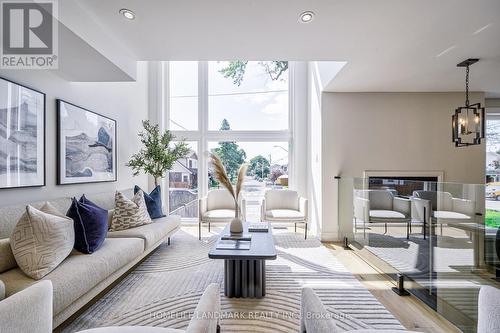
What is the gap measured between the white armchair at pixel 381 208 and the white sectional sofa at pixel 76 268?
279 centimetres

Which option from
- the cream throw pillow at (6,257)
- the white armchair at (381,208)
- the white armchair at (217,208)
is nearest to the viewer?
the cream throw pillow at (6,257)

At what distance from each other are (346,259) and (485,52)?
2.83m

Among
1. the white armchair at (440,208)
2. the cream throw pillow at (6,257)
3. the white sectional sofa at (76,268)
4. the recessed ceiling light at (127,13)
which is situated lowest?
the white sectional sofa at (76,268)

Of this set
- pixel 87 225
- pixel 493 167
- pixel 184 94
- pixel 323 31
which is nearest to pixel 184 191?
pixel 184 94

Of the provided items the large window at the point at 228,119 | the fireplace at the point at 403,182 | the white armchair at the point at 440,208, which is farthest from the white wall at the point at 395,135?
the white armchair at the point at 440,208

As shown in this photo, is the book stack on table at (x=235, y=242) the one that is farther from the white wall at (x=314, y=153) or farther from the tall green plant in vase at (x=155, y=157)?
the tall green plant in vase at (x=155, y=157)

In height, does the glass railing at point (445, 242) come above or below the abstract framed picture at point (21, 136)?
below

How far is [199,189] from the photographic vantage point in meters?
5.30

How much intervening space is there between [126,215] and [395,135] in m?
4.24

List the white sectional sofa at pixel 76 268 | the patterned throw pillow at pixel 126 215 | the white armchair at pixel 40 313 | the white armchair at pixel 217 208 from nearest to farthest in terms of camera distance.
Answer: the white armchair at pixel 40 313
the white sectional sofa at pixel 76 268
the patterned throw pillow at pixel 126 215
the white armchair at pixel 217 208

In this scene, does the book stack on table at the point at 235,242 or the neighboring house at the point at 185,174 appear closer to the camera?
the book stack on table at the point at 235,242

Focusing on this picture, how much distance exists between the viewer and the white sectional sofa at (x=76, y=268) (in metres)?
1.61

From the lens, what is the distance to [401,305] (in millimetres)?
2246

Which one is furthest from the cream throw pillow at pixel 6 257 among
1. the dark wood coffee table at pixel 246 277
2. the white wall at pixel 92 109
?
the dark wood coffee table at pixel 246 277
